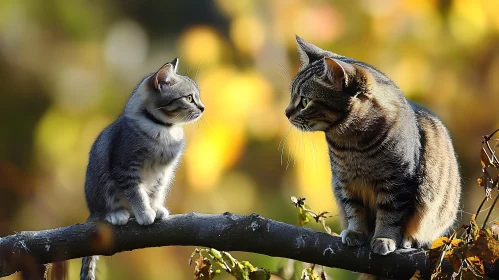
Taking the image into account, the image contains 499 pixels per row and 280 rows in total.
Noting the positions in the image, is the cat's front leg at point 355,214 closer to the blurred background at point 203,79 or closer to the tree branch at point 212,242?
the tree branch at point 212,242

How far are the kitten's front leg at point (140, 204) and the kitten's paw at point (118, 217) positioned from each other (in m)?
0.03

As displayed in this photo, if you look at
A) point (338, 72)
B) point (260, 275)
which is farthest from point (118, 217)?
point (338, 72)

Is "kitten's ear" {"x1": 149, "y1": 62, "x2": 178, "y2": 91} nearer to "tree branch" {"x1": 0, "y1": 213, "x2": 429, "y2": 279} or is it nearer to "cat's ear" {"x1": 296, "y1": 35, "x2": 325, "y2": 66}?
"cat's ear" {"x1": 296, "y1": 35, "x2": 325, "y2": 66}

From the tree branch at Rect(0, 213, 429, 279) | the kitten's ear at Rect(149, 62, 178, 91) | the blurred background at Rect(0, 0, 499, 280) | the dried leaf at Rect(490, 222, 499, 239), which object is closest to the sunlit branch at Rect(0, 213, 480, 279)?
the tree branch at Rect(0, 213, 429, 279)

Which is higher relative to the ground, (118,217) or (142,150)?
(142,150)

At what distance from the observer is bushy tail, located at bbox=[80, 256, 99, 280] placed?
2.64 metres

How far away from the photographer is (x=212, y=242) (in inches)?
85.7

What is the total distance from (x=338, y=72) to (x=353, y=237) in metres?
0.50

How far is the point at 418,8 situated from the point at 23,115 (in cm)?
274

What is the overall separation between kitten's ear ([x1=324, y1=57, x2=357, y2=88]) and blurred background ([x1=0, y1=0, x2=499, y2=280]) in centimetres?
247

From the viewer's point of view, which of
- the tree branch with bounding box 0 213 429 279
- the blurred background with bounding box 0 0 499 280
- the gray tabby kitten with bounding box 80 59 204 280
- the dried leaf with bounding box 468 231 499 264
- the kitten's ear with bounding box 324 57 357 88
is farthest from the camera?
the blurred background with bounding box 0 0 499 280

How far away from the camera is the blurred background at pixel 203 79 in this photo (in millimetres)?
4938

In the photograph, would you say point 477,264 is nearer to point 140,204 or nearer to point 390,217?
point 390,217

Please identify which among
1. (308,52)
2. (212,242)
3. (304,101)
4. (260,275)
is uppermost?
(308,52)
